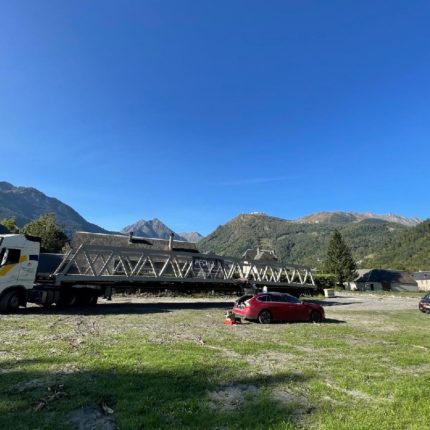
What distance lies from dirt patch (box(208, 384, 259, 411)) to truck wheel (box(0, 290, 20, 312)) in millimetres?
15338

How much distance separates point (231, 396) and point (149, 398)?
145 centimetres

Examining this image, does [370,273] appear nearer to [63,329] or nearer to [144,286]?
[144,286]

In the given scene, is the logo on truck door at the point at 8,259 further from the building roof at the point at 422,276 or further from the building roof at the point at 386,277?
the building roof at the point at 422,276

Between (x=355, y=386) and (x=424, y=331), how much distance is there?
11602 millimetres

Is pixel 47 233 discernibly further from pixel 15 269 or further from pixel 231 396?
pixel 231 396

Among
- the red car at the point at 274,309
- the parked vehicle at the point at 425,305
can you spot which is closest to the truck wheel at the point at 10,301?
the red car at the point at 274,309

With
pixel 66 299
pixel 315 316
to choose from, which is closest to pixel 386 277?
pixel 315 316

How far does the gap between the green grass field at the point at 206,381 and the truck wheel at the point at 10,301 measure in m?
5.69

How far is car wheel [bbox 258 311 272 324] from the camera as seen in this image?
18.5 m

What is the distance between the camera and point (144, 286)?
25.9 metres

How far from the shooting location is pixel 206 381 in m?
7.41

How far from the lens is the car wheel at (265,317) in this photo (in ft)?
60.8

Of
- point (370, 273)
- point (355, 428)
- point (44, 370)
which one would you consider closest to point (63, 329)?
point (44, 370)

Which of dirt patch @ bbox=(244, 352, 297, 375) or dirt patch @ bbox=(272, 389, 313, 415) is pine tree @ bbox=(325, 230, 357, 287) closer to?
dirt patch @ bbox=(244, 352, 297, 375)
